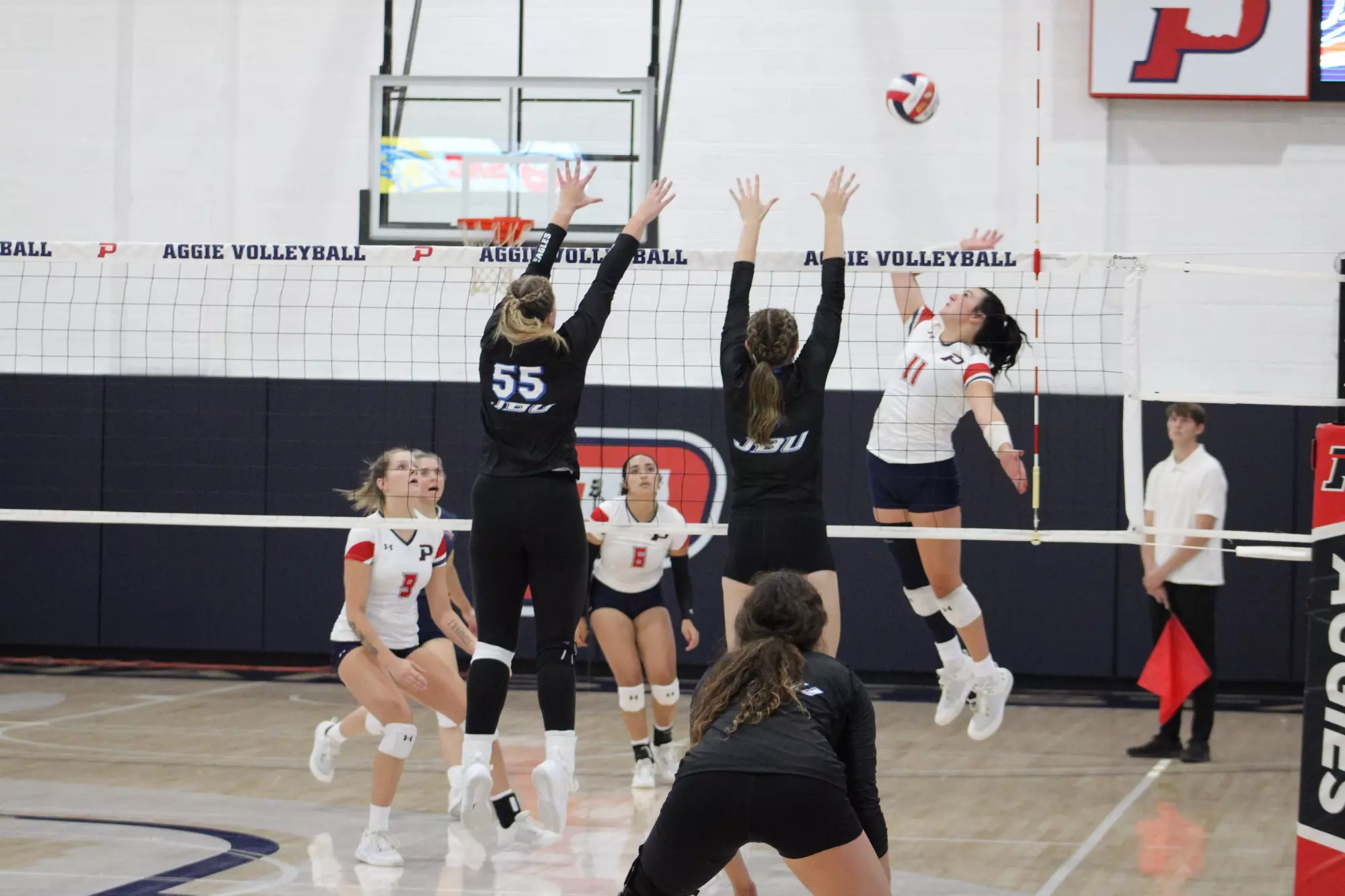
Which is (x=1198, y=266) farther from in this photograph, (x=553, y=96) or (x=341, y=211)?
(x=341, y=211)

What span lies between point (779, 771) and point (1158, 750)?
5.82 m

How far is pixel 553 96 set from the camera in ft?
35.0

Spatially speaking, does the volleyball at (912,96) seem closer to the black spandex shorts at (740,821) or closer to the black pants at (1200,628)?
the black pants at (1200,628)

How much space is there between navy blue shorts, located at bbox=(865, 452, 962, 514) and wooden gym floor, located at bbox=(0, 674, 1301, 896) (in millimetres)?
1462

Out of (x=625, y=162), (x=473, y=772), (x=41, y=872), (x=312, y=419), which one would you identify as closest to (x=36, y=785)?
(x=41, y=872)

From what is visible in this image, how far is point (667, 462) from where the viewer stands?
1136 centimetres

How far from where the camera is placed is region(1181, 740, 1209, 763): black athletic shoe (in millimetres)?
8656

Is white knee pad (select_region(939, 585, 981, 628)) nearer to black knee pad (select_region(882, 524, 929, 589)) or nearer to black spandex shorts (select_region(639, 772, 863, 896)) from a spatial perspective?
black knee pad (select_region(882, 524, 929, 589))

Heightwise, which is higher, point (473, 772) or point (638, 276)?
point (638, 276)

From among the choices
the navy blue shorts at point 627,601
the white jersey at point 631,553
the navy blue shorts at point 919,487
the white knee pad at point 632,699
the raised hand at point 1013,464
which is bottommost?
the white knee pad at point 632,699

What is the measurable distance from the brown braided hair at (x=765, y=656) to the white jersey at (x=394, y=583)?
2901 mm

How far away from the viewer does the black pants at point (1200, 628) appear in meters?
8.66

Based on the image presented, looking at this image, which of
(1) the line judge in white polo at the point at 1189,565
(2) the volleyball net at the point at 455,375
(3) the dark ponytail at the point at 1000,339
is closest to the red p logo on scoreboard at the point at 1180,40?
(2) the volleyball net at the point at 455,375

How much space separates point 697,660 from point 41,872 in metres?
6.05
